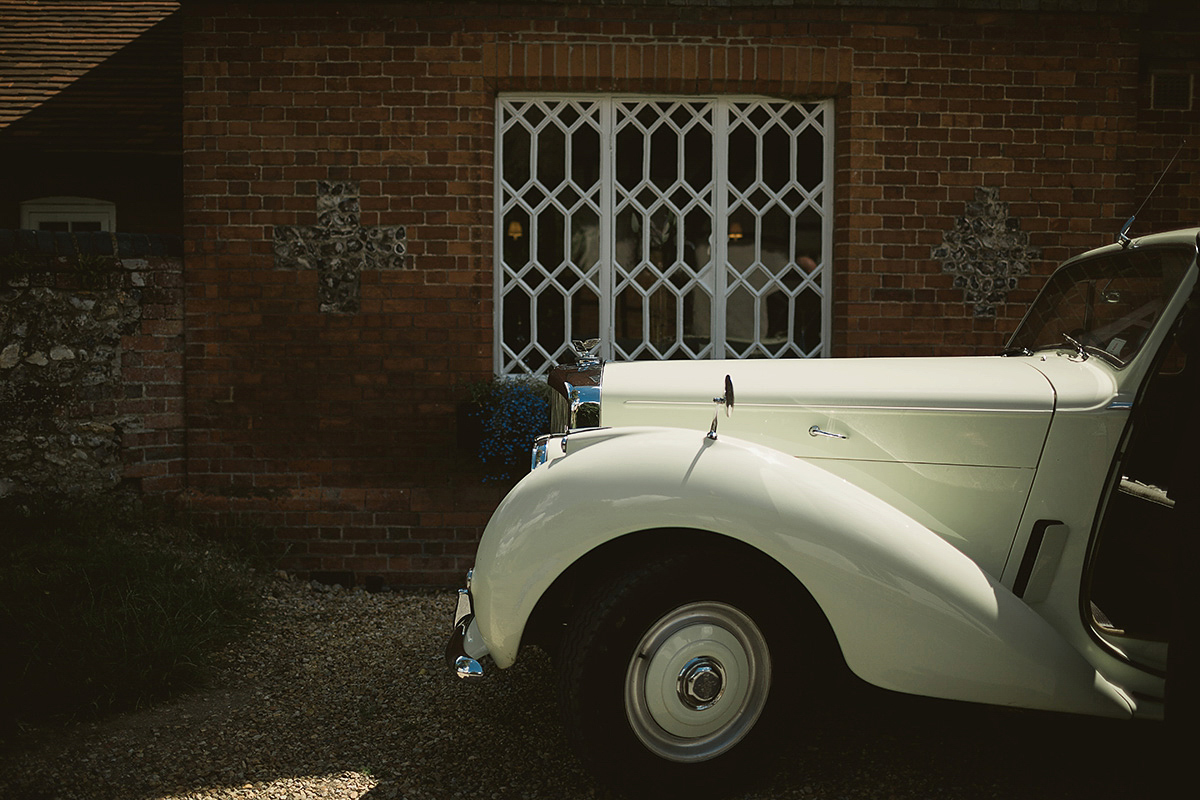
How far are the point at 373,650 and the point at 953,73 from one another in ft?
14.7

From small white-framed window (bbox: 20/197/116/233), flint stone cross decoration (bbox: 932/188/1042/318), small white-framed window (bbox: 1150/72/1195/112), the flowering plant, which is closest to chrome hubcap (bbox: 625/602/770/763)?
the flowering plant

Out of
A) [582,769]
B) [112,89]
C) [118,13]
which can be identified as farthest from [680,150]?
[118,13]

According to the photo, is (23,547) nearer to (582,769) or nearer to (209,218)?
(209,218)

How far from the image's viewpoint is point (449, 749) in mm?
2789

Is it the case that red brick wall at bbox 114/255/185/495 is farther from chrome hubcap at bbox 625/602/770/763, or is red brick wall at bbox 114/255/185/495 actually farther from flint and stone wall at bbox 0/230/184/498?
chrome hubcap at bbox 625/602/770/763

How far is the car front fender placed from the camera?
2229mm

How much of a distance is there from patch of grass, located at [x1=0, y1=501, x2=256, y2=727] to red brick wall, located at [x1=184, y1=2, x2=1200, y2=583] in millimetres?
574

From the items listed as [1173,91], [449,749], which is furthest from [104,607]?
[1173,91]

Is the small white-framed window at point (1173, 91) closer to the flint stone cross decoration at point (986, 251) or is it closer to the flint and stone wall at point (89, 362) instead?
the flint stone cross decoration at point (986, 251)

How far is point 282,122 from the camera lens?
4715 millimetres

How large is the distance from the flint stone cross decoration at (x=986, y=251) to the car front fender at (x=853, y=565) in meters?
3.05

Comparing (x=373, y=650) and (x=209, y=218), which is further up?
(x=209, y=218)

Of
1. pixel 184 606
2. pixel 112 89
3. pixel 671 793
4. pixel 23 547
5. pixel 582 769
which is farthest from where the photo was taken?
pixel 112 89

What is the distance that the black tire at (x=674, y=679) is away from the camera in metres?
2.27
